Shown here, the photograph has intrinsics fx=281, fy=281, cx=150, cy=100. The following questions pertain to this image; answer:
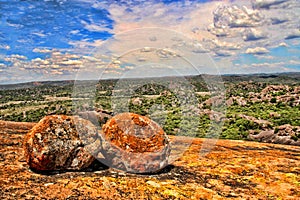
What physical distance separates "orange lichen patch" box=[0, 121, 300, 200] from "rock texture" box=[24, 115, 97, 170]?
312mm

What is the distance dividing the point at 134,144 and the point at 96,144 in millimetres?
1199

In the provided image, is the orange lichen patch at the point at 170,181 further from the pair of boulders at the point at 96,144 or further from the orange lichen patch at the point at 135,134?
the orange lichen patch at the point at 135,134

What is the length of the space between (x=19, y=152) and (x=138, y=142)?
4746 millimetres

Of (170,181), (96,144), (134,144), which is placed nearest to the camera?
(170,181)

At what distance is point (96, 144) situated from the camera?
8.73m

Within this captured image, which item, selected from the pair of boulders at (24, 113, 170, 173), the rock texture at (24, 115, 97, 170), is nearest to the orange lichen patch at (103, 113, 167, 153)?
the pair of boulders at (24, 113, 170, 173)

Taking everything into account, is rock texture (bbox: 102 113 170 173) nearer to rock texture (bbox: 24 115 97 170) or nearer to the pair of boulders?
the pair of boulders

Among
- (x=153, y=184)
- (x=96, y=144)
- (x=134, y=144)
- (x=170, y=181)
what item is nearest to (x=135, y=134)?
(x=134, y=144)

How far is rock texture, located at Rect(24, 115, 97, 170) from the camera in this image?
7.90 m

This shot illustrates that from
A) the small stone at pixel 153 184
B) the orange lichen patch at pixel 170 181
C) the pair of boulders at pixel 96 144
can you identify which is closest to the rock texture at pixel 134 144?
the pair of boulders at pixel 96 144

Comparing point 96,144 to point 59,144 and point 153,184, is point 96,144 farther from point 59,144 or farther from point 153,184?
point 153,184

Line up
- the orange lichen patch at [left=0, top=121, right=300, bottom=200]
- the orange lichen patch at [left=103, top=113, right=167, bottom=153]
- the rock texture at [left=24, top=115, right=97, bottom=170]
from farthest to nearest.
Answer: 1. the orange lichen patch at [left=103, top=113, right=167, bottom=153]
2. the rock texture at [left=24, top=115, right=97, bottom=170]
3. the orange lichen patch at [left=0, top=121, right=300, bottom=200]

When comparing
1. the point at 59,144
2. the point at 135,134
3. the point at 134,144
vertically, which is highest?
the point at 135,134

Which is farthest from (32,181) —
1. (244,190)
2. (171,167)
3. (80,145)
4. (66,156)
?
(244,190)
